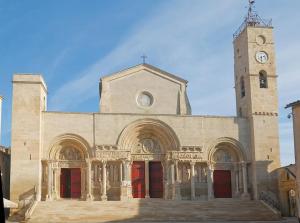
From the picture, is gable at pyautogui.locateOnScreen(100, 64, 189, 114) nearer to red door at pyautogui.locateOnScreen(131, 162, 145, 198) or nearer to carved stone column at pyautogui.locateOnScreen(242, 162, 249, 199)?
red door at pyautogui.locateOnScreen(131, 162, 145, 198)

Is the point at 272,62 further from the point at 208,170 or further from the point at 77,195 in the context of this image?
the point at 77,195

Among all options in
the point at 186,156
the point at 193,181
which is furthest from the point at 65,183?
the point at 193,181

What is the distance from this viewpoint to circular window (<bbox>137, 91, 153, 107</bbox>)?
29342 mm

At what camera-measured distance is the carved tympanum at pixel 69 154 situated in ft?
90.6

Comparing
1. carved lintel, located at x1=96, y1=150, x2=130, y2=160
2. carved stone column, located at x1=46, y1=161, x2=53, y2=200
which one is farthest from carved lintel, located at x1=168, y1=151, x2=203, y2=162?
carved stone column, located at x1=46, y1=161, x2=53, y2=200

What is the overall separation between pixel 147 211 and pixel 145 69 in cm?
930

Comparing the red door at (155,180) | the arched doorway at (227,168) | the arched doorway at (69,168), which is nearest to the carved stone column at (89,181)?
the arched doorway at (69,168)

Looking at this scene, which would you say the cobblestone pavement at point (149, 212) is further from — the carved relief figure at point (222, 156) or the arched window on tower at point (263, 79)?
the arched window on tower at point (263, 79)

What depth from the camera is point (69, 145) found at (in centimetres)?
2762

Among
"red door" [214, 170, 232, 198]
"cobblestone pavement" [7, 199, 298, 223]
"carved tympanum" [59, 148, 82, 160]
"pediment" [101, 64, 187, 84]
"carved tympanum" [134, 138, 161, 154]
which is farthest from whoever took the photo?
"pediment" [101, 64, 187, 84]

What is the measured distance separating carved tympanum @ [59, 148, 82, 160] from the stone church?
56 millimetres

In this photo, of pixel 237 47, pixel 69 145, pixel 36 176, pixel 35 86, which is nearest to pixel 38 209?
pixel 36 176

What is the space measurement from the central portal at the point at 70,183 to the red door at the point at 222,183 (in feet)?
26.6

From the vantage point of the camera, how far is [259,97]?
29562 mm
